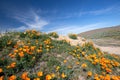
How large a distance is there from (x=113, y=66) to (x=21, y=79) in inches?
193

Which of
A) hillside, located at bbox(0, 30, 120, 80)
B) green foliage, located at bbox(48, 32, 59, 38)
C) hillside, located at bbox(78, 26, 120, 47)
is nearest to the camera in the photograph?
hillside, located at bbox(0, 30, 120, 80)

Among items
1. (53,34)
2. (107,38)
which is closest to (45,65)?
(53,34)

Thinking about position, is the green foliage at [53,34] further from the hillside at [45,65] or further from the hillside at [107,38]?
the hillside at [107,38]

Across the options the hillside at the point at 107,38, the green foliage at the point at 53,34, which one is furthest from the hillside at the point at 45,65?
the hillside at the point at 107,38

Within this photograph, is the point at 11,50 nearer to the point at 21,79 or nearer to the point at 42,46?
the point at 42,46

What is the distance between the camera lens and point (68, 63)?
495cm

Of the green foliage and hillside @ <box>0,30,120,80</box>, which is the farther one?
the green foliage

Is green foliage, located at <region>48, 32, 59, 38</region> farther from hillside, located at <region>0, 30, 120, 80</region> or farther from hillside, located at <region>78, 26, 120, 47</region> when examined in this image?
hillside, located at <region>78, 26, 120, 47</region>

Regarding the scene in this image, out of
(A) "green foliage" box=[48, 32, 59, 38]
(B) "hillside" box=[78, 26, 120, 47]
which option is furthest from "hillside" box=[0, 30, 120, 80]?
(B) "hillside" box=[78, 26, 120, 47]

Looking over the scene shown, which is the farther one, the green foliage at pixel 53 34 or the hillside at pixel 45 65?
the green foliage at pixel 53 34

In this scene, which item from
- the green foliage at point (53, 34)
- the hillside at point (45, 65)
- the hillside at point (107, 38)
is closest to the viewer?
the hillside at point (45, 65)

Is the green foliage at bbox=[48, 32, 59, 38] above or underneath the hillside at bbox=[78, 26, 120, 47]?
above

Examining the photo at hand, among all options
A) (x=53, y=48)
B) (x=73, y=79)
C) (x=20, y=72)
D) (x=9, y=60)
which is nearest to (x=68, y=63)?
(x=73, y=79)

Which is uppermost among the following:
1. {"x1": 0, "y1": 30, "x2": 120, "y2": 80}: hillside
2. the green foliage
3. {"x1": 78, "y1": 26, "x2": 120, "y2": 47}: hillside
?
the green foliage
